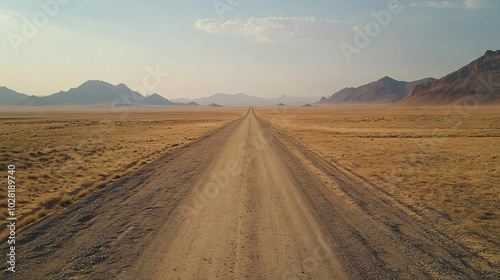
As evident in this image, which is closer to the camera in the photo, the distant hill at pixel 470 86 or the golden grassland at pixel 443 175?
the golden grassland at pixel 443 175

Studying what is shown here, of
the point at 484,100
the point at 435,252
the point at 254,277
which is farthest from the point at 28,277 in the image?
the point at 484,100

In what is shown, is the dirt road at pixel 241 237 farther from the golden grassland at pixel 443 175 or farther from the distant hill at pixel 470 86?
the distant hill at pixel 470 86

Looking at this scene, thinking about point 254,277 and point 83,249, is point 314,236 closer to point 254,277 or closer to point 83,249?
point 254,277

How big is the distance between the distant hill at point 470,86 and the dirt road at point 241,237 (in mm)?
178312

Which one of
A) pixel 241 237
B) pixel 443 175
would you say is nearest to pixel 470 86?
pixel 443 175

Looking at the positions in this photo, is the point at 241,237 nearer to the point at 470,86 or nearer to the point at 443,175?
the point at 443,175

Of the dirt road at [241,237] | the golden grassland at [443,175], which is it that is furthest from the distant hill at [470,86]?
the dirt road at [241,237]

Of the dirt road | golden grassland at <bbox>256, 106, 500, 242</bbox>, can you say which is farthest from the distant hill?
the dirt road

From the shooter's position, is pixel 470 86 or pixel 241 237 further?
pixel 470 86

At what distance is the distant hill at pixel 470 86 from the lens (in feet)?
468

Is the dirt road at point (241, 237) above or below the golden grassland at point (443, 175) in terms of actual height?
below

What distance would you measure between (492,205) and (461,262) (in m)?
4.80

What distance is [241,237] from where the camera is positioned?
5840 millimetres

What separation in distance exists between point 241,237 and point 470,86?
201m
